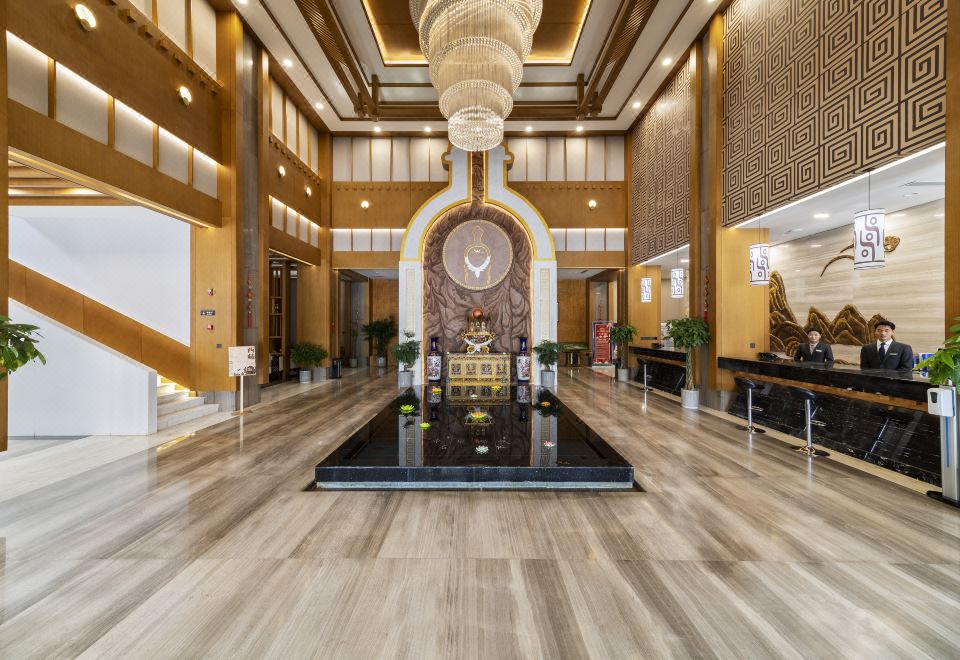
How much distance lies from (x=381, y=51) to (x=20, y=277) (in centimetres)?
716

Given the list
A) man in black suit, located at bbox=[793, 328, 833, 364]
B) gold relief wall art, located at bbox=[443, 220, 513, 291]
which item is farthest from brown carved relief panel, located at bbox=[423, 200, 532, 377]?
man in black suit, located at bbox=[793, 328, 833, 364]

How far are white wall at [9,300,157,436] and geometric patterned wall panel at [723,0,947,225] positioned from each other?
28.1 ft

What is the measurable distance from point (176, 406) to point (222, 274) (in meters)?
2.17

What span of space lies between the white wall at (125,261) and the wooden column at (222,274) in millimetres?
360

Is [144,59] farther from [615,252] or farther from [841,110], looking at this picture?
[615,252]

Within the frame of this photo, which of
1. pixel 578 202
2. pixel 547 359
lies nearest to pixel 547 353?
pixel 547 359

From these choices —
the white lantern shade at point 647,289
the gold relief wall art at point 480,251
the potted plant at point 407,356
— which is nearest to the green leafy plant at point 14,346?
the potted plant at point 407,356

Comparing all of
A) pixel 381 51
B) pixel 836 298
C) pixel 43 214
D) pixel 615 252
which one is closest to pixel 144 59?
pixel 43 214

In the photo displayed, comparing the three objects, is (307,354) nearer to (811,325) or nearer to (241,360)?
(241,360)

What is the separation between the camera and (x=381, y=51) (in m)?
9.02

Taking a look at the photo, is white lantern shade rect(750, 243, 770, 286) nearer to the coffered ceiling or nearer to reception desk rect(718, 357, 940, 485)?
reception desk rect(718, 357, 940, 485)

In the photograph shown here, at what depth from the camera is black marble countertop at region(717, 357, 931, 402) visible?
4105 millimetres

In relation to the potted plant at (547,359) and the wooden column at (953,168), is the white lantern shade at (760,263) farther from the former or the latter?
the potted plant at (547,359)

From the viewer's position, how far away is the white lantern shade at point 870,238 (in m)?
4.21
